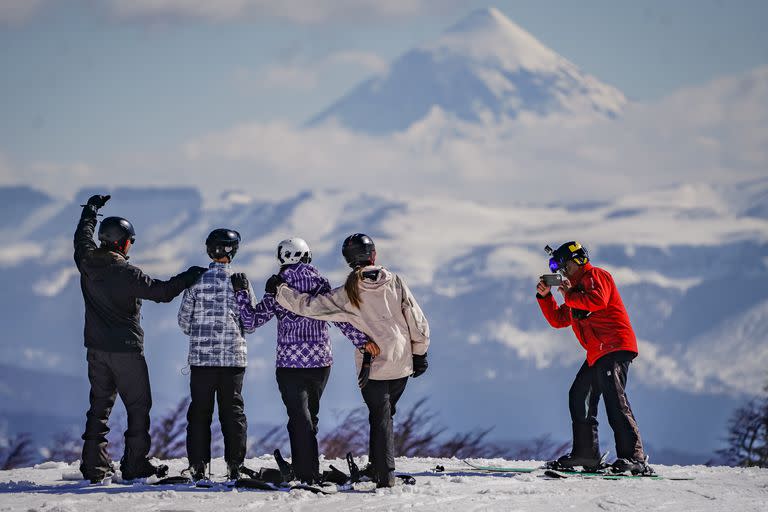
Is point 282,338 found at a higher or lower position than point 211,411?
higher

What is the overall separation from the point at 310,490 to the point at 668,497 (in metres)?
2.65

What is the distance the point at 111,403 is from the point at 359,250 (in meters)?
2.43

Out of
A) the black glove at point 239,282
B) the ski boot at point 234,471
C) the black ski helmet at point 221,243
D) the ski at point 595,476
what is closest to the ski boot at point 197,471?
the ski boot at point 234,471

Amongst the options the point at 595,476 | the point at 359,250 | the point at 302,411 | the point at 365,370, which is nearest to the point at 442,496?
the point at 365,370

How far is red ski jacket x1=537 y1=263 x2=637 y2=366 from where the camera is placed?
9.96 m

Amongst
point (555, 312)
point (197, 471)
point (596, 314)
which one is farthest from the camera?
point (555, 312)

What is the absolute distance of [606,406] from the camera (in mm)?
10242

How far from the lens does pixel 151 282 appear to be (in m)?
9.48

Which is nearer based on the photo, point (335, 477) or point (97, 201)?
point (335, 477)

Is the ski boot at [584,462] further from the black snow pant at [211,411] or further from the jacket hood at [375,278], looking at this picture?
the black snow pant at [211,411]

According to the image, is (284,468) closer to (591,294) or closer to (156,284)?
(156,284)

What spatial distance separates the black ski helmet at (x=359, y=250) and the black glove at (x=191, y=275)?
3.75ft

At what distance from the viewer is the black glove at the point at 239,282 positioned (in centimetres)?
930

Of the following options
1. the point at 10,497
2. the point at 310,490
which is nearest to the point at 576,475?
the point at 310,490
